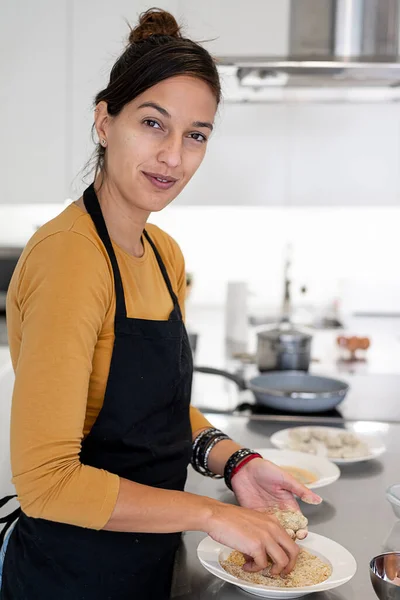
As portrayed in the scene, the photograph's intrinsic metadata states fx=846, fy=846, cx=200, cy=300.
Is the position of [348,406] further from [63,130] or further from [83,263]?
[63,130]

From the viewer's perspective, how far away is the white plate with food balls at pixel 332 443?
1.79 meters

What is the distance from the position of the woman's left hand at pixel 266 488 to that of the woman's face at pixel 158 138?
0.49 meters

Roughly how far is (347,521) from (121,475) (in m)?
0.43

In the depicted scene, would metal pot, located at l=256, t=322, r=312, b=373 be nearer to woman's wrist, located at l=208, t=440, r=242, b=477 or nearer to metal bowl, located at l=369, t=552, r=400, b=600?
woman's wrist, located at l=208, t=440, r=242, b=477

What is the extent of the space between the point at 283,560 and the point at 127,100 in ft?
2.33

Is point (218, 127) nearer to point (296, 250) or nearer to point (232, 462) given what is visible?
point (296, 250)

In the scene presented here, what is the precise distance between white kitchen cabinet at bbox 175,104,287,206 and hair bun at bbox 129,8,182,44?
7.66ft

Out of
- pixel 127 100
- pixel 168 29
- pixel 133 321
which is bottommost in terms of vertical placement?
A: pixel 133 321

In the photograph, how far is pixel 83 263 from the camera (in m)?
1.19

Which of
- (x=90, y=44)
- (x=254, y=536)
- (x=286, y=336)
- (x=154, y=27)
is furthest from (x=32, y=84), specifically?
(x=254, y=536)

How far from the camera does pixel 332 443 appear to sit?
1843 mm

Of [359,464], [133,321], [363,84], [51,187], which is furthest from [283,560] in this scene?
[51,187]

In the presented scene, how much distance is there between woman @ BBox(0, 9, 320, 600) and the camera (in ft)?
3.62

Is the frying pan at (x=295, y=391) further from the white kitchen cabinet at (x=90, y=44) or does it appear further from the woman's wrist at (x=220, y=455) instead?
the white kitchen cabinet at (x=90, y=44)
